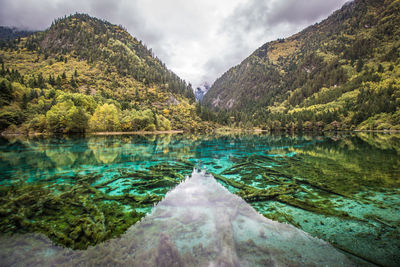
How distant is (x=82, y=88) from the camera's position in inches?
3888

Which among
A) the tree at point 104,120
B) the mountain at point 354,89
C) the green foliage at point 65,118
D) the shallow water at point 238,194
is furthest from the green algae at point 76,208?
the mountain at point 354,89

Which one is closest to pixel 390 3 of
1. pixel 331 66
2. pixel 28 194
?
pixel 331 66

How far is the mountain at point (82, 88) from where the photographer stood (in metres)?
58.8

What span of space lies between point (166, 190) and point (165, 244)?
16.2ft

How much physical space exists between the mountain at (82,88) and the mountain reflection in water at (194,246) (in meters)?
66.1

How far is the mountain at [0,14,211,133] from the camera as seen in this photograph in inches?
2313

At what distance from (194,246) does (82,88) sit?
11889cm

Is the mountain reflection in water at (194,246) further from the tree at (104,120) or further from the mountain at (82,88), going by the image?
the tree at (104,120)

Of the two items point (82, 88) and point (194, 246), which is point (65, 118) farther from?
point (194, 246)

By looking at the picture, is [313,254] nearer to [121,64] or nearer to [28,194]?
[28,194]

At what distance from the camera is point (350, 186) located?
32.2 feet

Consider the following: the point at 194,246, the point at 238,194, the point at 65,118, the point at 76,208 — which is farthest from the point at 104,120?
the point at 194,246

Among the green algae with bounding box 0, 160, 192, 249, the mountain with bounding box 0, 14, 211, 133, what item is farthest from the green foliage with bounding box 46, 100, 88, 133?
the green algae with bounding box 0, 160, 192, 249

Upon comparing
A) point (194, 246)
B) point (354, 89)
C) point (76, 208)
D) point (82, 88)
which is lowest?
point (76, 208)
